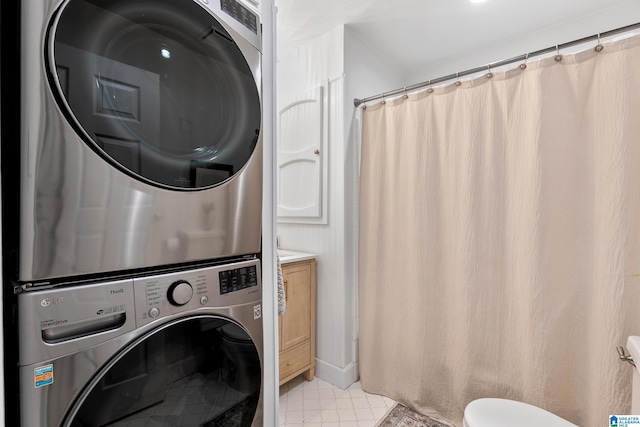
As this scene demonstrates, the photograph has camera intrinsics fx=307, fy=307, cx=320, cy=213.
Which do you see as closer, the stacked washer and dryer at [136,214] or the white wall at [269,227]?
the stacked washer and dryer at [136,214]

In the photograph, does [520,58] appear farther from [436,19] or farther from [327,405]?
[327,405]

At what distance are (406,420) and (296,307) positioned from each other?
33.1 inches

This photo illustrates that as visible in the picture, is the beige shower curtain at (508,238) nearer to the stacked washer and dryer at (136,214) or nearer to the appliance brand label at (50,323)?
the stacked washer and dryer at (136,214)

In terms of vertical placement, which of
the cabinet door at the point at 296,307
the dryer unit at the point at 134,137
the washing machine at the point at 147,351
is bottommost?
the cabinet door at the point at 296,307

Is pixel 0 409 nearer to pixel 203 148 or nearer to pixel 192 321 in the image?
pixel 192 321

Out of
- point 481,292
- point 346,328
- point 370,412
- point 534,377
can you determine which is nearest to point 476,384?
point 534,377

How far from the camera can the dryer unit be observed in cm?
53

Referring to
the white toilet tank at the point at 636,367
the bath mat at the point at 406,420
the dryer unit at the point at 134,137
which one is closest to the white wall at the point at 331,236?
the bath mat at the point at 406,420

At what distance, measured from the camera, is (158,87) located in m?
0.67

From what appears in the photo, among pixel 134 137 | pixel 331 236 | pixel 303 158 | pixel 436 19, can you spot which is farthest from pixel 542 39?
pixel 134 137

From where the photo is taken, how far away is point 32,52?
0.52m

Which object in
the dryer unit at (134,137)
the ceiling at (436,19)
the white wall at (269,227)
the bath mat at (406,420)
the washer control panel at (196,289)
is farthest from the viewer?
the ceiling at (436,19)

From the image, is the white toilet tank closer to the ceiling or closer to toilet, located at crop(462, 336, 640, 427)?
toilet, located at crop(462, 336, 640, 427)

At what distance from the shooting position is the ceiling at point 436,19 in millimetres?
1710
